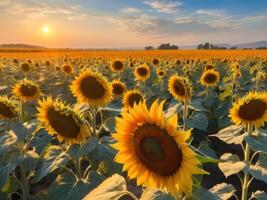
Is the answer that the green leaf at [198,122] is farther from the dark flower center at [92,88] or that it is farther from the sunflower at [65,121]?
the sunflower at [65,121]

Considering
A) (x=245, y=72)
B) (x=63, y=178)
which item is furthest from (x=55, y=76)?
(x=63, y=178)

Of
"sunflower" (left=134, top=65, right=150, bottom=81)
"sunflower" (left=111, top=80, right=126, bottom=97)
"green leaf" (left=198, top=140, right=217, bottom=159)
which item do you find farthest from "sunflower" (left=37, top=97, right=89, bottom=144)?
"sunflower" (left=134, top=65, right=150, bottom=81)

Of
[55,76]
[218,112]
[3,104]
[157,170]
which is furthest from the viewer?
[55,76]

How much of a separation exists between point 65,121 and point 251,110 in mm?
1958

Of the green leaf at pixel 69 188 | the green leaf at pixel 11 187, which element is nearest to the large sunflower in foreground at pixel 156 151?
the green leaf at pixel 69 188

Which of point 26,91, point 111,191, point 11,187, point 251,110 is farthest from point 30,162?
point 251,110

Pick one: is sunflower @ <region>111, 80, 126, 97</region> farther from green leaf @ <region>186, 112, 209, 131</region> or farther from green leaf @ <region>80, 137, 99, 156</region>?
green leaf @ <region>80, 137, 99, 156</region>

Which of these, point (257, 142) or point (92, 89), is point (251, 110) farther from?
point (92, 89)

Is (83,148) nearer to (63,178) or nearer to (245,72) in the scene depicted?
(63,178)

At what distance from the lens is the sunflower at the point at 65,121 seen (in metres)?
3.66

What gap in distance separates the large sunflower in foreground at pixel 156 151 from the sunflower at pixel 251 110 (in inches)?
91.3

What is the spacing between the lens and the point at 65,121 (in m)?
3.70

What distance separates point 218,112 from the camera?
9.80m

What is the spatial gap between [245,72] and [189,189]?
1280 cm
